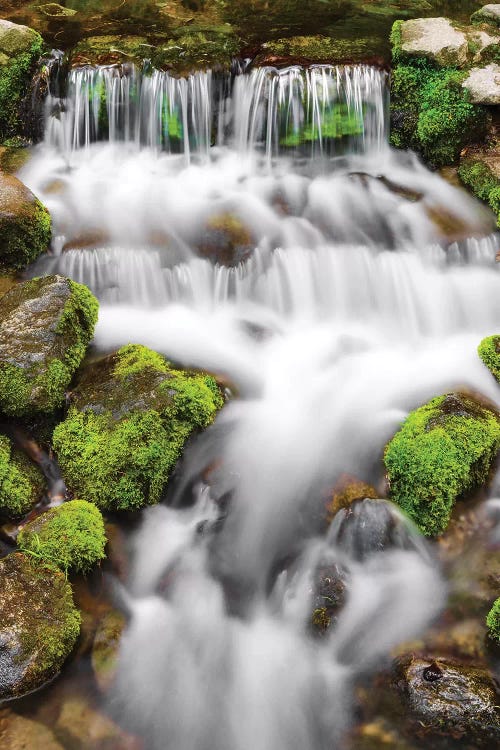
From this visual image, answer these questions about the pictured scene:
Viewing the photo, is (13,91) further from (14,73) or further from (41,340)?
(41,340)

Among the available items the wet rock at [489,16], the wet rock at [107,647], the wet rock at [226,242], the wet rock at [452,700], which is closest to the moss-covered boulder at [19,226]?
the wet rock at [226,242]

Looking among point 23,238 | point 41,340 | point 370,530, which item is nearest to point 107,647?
point 370,530

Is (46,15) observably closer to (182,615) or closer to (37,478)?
(37,478)

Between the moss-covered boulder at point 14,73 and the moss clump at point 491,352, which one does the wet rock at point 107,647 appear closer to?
the moss clump at point 491,352

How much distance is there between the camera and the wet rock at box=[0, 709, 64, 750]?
11.7 feet

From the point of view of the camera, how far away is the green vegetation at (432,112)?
8.66 metres

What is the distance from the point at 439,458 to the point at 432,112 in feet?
19.6

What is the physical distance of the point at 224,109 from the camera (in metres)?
9.03

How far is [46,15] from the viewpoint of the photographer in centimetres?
1137

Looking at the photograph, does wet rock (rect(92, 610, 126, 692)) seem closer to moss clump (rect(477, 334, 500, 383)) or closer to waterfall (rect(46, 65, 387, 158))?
moss clump (rect(477, 334, 500, 383))

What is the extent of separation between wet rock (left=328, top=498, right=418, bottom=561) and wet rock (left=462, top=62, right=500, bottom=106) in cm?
652

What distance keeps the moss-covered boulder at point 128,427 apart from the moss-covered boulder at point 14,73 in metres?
5.50

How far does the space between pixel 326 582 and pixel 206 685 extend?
3.52 feet

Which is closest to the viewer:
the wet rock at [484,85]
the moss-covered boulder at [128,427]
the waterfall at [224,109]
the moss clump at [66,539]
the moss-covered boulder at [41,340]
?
the moss clump at [66,539]
